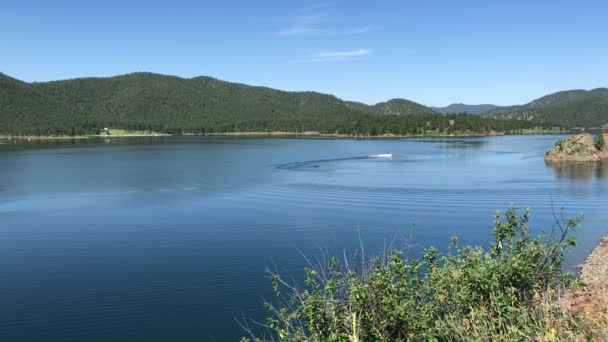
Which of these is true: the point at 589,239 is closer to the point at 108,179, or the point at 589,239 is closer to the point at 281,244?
the point at 281,244

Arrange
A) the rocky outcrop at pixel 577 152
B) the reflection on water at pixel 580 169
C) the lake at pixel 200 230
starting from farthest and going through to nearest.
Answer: the rocky outcrop at pixel 577 152 → the reflection on water at pixel 580 169 → the lake at pixel 200 230

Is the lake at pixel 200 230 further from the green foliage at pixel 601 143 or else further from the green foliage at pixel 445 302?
the green foliage at pixel 601 143

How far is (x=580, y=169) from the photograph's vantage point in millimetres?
74875

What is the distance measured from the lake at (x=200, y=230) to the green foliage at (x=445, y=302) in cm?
891

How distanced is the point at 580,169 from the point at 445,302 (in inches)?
2984

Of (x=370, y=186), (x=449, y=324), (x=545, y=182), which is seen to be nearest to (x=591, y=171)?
(x=545, y=182)

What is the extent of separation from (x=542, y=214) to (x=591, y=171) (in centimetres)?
4087

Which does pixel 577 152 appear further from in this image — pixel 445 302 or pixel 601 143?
pixel 445 302

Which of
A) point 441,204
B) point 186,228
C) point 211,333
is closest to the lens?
point 211,333

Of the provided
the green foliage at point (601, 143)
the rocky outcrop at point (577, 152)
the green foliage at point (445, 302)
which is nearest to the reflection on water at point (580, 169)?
the rocky outcrop at point (577, 152)

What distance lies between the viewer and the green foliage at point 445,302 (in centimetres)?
920

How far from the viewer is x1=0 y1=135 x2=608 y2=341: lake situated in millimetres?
19547

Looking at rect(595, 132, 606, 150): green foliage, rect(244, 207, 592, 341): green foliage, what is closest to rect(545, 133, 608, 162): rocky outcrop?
rect(595, 132, 606, 150): green foliage

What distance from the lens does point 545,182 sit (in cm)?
5938
